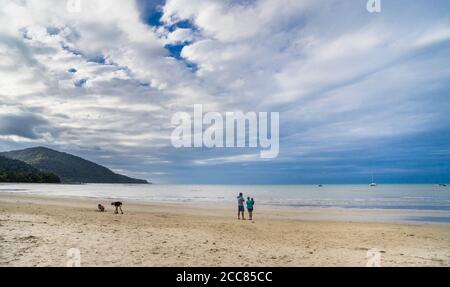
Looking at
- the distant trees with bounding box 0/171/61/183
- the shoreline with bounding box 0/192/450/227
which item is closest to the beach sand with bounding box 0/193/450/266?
the shoreline with bounding box 0/192/450/227

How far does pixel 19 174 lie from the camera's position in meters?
159

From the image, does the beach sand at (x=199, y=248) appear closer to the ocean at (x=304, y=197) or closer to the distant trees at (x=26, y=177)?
the ocean at (x=304, y=197)

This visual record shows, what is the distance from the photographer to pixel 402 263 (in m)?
10.7

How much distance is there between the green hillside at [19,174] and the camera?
155 m

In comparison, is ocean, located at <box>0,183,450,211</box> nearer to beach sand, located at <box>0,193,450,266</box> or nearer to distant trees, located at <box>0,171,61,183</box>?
beach sand, located at <box>0,193,450,266</box>

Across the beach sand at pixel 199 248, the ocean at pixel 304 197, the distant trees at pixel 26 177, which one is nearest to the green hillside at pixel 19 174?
the distant trees at pixel 26 177

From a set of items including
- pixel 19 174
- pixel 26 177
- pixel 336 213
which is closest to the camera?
pixel 336 213

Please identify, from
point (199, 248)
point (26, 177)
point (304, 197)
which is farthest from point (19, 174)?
point (199, 248)

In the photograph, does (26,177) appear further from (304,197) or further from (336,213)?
(336,213)
